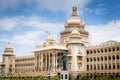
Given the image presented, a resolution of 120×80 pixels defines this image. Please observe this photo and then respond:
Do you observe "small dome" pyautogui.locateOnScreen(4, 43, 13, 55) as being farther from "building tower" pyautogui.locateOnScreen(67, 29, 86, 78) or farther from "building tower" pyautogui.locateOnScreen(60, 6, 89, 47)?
"building tower" pyautogui.locateOnScreen(67, 29, 86, 78)

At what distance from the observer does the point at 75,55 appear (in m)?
83.7

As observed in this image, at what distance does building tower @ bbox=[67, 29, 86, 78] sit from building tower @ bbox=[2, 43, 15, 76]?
41.7 meters

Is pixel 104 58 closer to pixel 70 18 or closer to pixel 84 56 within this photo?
pixel 84 56

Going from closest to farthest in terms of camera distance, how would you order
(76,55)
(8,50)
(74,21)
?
(76,55)
(74,21)
(8,50)

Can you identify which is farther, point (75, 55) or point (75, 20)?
point (75, 20)

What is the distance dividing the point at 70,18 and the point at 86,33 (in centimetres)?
816

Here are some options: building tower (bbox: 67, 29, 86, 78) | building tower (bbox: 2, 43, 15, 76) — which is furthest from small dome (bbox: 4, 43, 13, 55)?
building tower (bbox: 67, 29, 86, 78)

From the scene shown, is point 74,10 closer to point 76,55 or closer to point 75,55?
point 76,55

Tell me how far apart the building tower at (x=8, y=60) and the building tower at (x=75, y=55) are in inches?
1642

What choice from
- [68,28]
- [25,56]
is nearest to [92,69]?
[68,28]

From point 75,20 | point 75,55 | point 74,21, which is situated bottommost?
point 75,55

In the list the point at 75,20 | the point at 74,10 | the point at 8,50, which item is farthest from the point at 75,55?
the point at 8,50

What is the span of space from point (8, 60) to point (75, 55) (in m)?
45.6

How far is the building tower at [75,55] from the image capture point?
8331 cm
